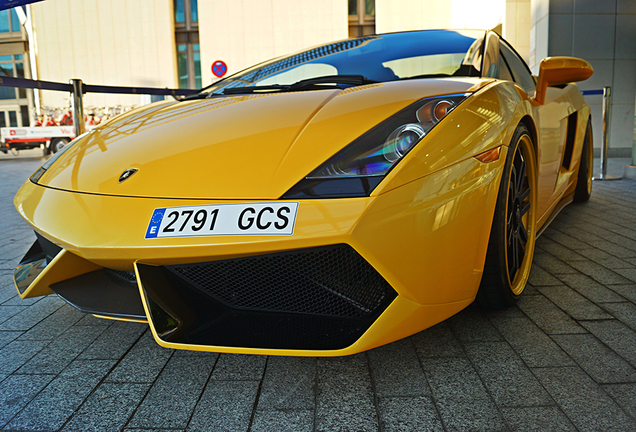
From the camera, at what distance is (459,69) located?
212 centimetres

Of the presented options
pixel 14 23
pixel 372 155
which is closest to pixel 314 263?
pixel 372 155

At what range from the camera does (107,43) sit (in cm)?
2295

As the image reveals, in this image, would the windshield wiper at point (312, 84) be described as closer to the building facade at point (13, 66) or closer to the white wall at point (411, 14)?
the white wall at point (411, 14)

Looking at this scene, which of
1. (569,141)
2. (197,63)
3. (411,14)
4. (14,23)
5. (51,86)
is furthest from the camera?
(14,23)

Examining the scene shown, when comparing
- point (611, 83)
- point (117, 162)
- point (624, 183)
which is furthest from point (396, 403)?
point (611, 83)

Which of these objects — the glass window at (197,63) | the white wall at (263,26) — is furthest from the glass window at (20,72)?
the white wall at (263,26)

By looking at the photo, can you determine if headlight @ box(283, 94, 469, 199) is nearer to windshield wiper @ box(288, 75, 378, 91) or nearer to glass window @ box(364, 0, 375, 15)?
windshield wiper @ box(288, 75, 378, 91)

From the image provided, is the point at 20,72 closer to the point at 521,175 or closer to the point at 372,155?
the point at 521,175

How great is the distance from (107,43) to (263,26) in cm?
746

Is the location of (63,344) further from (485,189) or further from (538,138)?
(538,138)

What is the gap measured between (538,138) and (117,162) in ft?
5.55

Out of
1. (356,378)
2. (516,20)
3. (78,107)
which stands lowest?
(356,378)

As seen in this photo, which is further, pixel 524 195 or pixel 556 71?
pixel 556 71

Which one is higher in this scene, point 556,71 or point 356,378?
point 556,71
